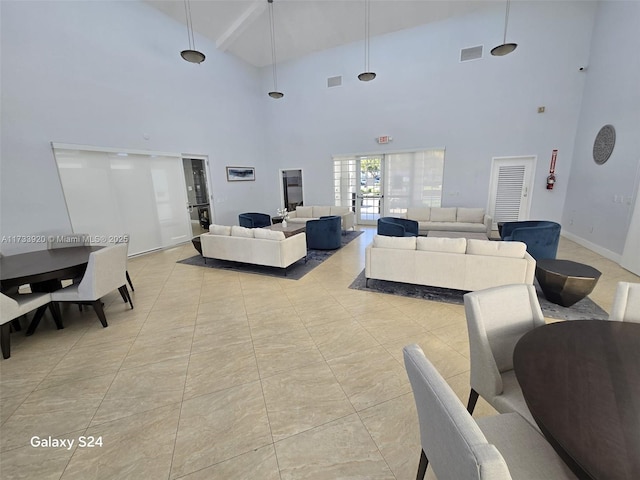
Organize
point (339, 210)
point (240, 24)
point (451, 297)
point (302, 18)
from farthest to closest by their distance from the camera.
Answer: point (339, 210) → point (302, 18) → point (240, 24) → point (451, 297)

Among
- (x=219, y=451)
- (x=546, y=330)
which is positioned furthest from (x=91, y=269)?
(x=546, y=330)

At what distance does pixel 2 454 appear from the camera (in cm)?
159

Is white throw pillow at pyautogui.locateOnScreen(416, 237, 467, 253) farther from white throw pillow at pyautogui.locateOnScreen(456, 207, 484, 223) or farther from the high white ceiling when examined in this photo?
the high white ceiling

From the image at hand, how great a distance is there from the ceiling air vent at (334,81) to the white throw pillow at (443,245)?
6646mm

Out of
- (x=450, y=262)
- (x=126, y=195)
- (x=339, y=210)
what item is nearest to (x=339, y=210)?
(x=339, y=210)

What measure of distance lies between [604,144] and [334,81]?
661cm

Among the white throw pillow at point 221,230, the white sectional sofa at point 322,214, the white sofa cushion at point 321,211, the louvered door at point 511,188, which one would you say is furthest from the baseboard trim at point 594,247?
the white throw pillow at point 221,230

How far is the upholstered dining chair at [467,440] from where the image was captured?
629 millimetres

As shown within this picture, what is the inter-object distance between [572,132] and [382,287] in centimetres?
634

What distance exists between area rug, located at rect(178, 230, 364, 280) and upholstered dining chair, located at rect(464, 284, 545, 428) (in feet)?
10.2

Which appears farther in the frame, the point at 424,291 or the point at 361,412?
the point at 424,291

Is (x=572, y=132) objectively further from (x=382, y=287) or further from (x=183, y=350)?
(x=183, y=350)

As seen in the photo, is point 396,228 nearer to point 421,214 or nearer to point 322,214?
point 421,214

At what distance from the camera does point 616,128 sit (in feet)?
15.6
